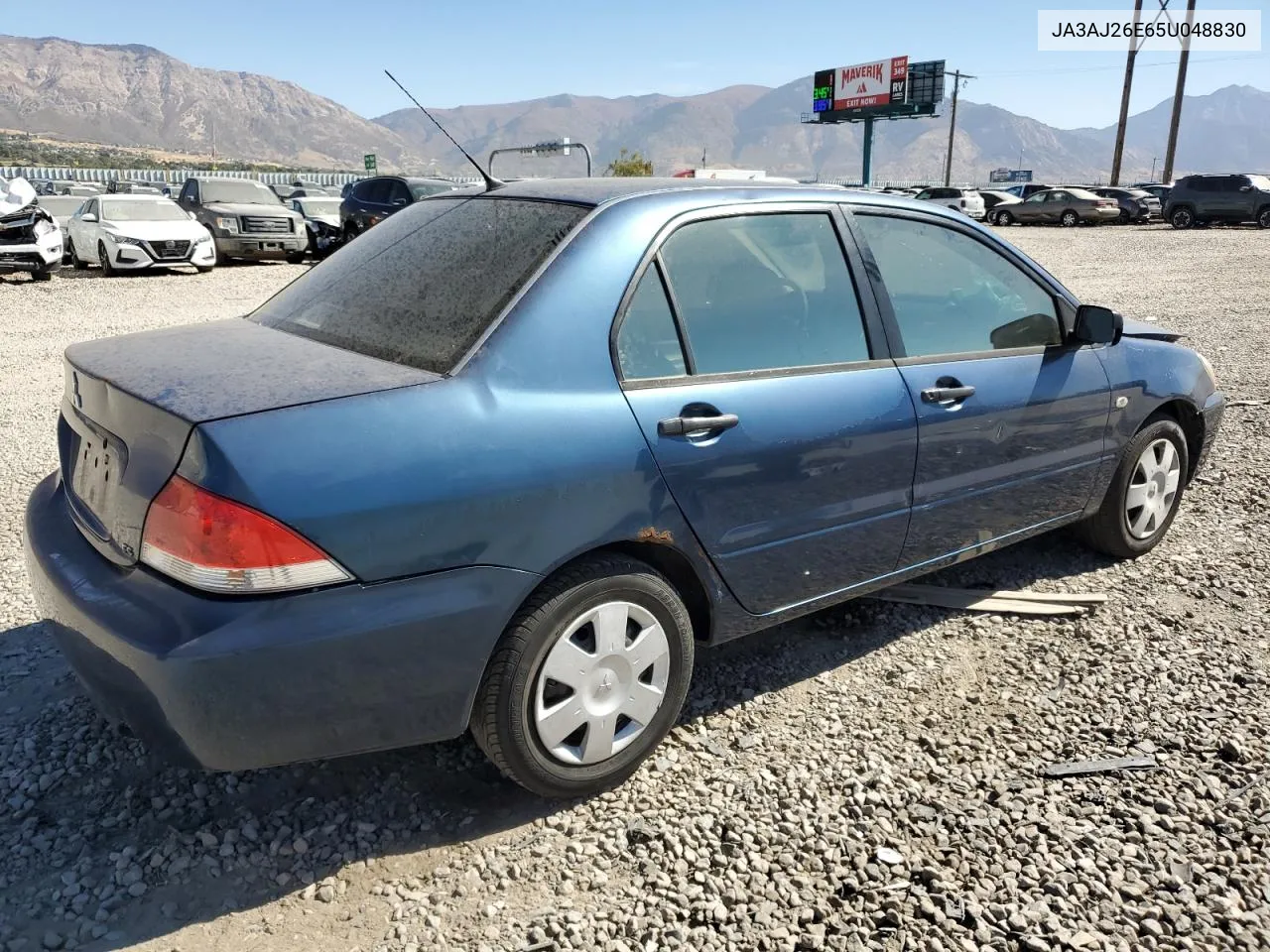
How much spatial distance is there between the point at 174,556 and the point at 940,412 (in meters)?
2.35

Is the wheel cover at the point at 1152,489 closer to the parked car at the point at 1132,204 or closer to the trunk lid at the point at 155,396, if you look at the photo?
the trunk lid at the point at 155,396

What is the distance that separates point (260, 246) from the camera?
725 inches

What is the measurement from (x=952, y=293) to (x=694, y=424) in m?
1.51

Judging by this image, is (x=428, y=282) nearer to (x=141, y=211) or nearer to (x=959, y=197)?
(x=141, y=211)

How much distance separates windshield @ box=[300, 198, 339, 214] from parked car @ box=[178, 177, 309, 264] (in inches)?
113

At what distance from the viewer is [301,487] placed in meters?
2.07

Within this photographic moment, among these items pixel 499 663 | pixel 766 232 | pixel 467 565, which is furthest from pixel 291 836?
pixel 766 232

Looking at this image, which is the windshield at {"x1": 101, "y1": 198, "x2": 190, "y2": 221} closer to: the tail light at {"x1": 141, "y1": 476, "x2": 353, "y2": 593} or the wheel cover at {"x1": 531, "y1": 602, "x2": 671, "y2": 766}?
the tail light at {"x1": 141, "y1": 476, "x2": 353, "y2": 593}

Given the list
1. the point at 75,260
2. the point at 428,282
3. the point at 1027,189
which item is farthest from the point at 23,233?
the point at 1027,189

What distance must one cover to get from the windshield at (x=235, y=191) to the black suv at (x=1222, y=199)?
2772 cm

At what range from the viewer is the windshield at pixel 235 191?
1920cm

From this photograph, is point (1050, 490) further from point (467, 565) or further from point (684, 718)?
point (467, 565)

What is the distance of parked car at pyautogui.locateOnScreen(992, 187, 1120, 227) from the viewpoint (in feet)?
116

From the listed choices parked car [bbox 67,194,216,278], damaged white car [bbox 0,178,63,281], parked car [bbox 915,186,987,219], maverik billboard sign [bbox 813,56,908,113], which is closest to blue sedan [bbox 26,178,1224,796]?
damaged white car [bbox 0,178,63,281]
